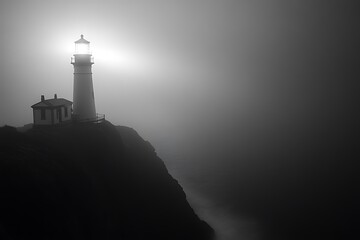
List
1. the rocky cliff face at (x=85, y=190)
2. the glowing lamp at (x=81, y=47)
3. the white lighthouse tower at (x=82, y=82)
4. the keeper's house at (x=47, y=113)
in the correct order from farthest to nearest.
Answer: the glowing lamp at (x=81, y=47), the white lighthouse tower at (x=82, y=82), the keeper's house at (x=47, y=113), the rocky cliff face at (x=85, y=190)

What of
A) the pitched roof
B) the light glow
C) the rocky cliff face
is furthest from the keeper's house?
the light glow

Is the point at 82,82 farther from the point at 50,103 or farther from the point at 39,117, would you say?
the point at 39,117

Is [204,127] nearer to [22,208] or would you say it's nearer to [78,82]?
[78,82]

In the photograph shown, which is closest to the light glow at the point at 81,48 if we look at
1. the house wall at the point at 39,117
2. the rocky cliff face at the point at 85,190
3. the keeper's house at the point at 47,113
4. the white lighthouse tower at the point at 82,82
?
the white lighthouse tower at the point at 82,82

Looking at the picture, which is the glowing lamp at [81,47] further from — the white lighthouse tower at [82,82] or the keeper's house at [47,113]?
the keeper's house at [47,113]

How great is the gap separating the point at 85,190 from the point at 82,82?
16.0m

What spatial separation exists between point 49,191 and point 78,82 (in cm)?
1859

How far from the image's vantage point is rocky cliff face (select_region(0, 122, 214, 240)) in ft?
68.0

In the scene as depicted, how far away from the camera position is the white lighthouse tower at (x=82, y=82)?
38.3m

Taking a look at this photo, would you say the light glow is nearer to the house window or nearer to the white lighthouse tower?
the white lighthouse tower

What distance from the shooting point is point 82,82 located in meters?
38.7

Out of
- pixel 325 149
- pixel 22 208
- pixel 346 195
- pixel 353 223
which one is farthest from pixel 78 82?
pixel 325 149

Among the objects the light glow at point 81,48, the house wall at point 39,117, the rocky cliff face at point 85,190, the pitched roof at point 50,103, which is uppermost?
the light glow at point 81,48

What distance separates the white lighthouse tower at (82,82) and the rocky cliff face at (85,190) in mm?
2341
